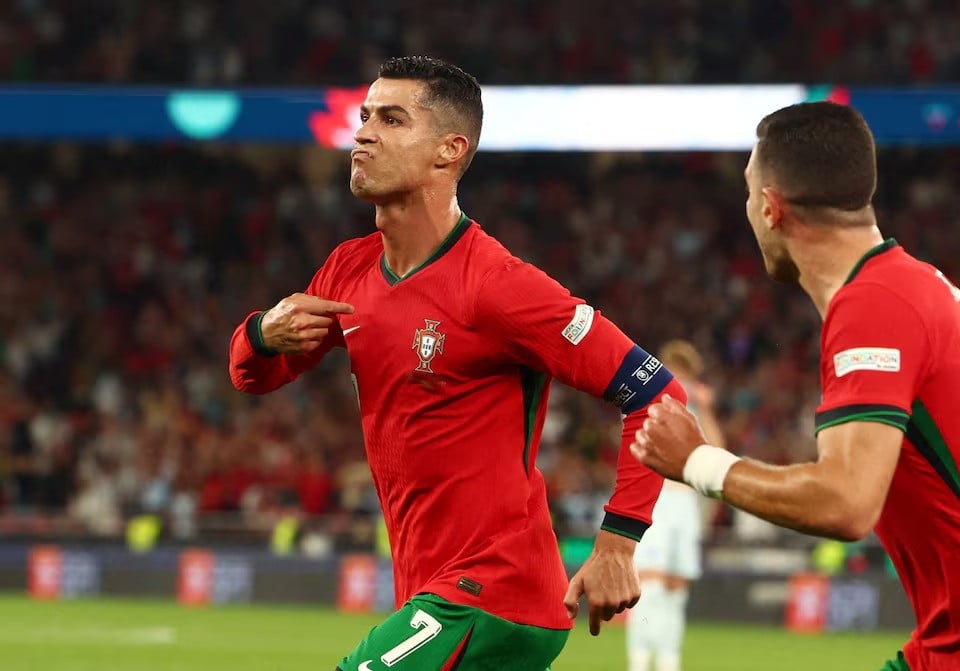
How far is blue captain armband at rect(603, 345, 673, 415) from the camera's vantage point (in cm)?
472

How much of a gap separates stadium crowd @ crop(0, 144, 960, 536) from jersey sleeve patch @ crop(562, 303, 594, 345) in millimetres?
12480

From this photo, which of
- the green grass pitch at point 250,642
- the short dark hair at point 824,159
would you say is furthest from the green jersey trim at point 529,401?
the green grass pitch at point 250,642

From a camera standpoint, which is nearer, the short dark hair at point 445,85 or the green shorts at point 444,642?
the green shorts at point 444,642

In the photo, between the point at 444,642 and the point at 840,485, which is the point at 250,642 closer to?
the point at 444,642

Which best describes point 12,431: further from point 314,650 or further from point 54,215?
point 314,650

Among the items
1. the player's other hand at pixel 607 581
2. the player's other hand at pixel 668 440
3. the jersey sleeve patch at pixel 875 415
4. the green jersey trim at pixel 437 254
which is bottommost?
the player's other hand at pixel 607 581

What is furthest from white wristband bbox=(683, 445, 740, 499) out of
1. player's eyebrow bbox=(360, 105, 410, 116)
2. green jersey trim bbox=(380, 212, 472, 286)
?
player's eyebrow bbox=(360, 105, 410, 116)

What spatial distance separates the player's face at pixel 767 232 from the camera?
381 centimetres

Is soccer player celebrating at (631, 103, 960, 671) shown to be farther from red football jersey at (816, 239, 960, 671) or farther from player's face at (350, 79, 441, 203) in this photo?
player's face at (350, 79, 441, 203)

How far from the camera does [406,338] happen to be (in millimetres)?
4871

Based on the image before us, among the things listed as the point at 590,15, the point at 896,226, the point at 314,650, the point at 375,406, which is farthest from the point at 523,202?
the point at 375,406

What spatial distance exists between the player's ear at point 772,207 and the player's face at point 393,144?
1542 mm

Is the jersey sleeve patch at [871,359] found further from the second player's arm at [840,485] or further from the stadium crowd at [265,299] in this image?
the stadium crowd at [265,299]

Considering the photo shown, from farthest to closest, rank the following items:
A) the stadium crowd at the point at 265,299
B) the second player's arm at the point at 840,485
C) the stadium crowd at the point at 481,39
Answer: the stadium crowd at the point at 481,39 → the stadium crowd at the point at 265,299 → the second player's arm at the point at 840,485
